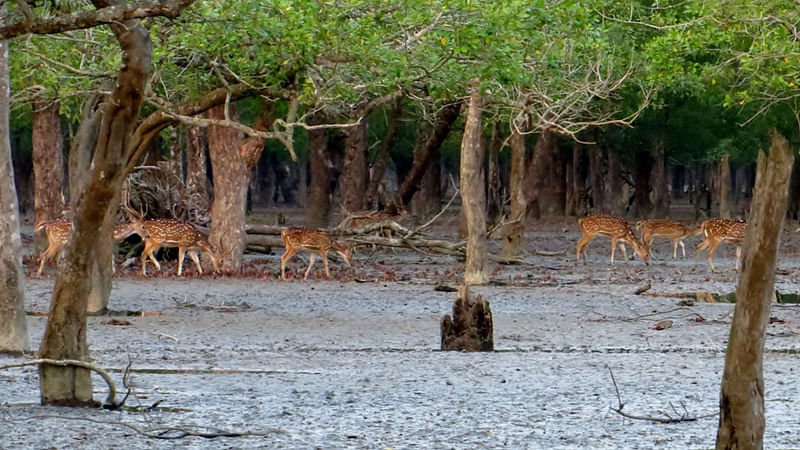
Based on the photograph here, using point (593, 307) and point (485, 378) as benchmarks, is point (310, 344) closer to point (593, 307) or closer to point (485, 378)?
point (485, 378)

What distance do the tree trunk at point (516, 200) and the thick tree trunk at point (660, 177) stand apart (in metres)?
17.1

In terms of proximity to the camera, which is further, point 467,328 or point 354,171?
point 354,171

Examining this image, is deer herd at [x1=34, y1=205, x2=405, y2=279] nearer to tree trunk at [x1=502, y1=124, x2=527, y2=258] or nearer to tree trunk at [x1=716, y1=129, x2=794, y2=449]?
tree trunk at [x1=502, y1=124, x2=527, y2=258]

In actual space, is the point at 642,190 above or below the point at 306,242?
above

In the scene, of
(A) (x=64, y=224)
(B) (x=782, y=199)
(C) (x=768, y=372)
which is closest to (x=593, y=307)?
(C) (x=768, y=372)

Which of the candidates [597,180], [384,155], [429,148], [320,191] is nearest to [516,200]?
[429,148]

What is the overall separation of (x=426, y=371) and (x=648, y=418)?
298cm

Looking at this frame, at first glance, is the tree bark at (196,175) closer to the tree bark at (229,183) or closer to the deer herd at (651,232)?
the tree bark at (229,183)

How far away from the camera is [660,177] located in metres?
45.5

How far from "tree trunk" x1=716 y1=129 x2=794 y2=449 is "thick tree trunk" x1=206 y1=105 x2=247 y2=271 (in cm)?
1698

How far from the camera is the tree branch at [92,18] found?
24.0 feet

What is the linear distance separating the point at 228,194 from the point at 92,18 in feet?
52.9

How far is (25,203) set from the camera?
53.3 m

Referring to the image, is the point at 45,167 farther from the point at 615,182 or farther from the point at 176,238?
the point at 615,182
